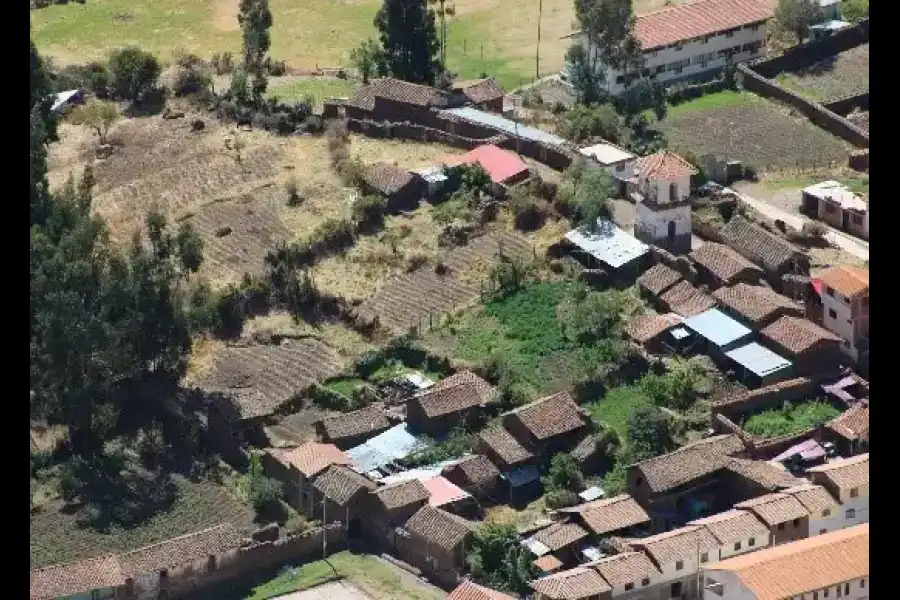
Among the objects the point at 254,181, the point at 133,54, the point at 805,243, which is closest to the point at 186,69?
the point at 133,54

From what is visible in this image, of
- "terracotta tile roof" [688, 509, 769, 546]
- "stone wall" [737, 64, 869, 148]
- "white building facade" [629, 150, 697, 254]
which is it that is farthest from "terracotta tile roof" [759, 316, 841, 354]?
"stone wall" [737, 64, 869, 148]

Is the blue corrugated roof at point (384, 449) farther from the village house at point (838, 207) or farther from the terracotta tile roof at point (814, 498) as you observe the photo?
the village house at point (838, 207)

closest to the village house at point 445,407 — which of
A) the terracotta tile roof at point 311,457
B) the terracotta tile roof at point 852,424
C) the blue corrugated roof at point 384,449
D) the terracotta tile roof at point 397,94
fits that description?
the blue corrugated roof at point 384,449

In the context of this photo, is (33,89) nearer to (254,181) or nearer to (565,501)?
(254,181)

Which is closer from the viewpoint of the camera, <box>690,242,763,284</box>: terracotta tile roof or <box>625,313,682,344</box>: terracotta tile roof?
<box>625,313,682,344</box>: terracotta tile roof

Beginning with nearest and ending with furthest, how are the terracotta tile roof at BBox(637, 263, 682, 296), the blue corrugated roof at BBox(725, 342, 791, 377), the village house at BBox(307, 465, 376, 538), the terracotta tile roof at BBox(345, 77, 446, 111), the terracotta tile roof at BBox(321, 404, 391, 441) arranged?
1. the village house at BBox(307, 465, 376, 538)
2. the terracotta tile roof at BBox(321, 404, 391, 441)
3. the blue corrugated roof at BBox(725, 342, 791, 377)
4. the terracotta tile roof at BBox(637, 263, 682, 296)
5. the terracotta tile roof at BBox(345, 77, 446, 111)

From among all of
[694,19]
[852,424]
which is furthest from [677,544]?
[694,19]

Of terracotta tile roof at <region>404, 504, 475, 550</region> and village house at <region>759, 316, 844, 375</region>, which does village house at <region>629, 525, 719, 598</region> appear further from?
village house at <region>759, 316, 844, 375</region>
